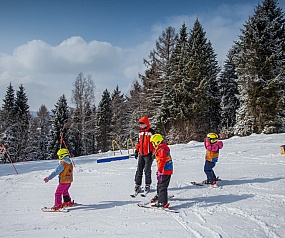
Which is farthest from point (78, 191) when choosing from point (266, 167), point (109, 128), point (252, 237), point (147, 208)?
point (109, 128)

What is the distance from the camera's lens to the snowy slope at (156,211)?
12.7 feet

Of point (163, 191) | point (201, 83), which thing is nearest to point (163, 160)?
point (163, 191)

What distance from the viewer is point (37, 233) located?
3.95 metres

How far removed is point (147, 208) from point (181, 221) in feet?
3.05

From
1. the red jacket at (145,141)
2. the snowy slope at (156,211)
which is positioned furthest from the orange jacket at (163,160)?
the red jacket at (145,141)

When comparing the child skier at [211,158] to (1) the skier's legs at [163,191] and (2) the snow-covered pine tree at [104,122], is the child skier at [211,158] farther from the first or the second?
(2) the snow-covered pine tree at [104,122]

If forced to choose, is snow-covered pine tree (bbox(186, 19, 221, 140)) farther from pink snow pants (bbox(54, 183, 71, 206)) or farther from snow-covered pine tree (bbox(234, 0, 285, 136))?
pink snow pants (bbox(54, 183, 71, 206))

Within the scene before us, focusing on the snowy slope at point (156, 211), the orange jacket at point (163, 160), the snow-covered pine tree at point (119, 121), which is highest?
the snow-covered pine tree at point (119, 121)

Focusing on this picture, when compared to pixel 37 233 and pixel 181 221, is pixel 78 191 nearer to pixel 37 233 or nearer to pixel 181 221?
pixel 37 233

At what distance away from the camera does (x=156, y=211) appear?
4.76 m

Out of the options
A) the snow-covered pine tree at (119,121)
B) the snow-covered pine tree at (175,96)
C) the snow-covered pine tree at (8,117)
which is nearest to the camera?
the snow-covered pine tree at (175,96)

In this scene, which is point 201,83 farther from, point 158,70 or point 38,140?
point 38,140

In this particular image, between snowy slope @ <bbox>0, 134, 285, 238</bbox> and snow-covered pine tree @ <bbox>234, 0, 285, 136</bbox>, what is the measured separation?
13.5m

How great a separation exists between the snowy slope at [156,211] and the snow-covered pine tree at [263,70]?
13528mm
